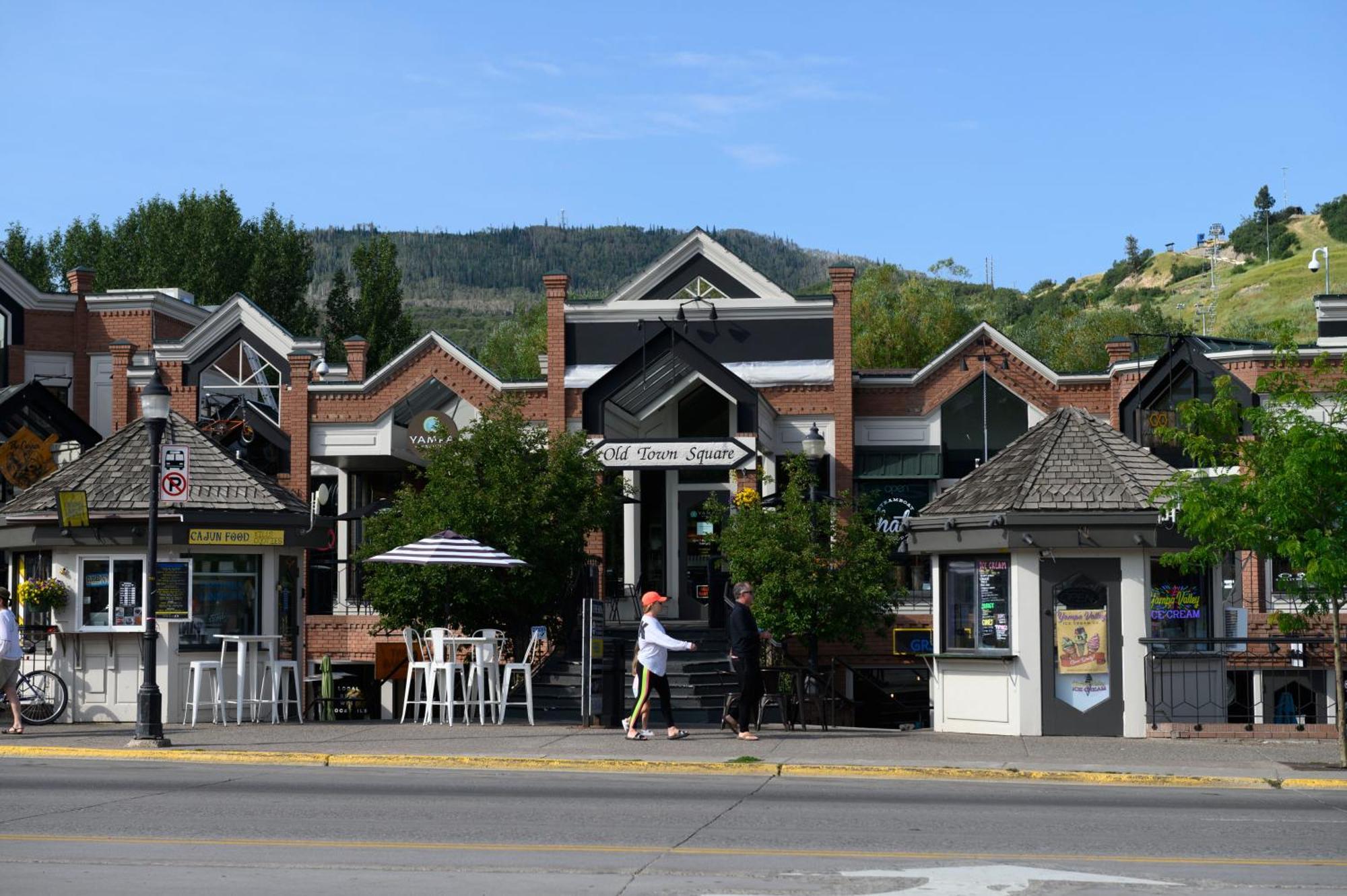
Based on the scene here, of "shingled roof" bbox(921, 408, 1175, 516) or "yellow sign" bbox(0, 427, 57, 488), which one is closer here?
"shingled roof" bbox(921, 408, 1175, 516)

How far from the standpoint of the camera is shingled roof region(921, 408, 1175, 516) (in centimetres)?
2134

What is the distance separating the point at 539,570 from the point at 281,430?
41.3 ft

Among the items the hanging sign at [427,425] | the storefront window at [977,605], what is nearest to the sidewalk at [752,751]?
the storefront window at [977,605]

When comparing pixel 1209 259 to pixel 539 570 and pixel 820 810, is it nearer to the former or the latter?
pixel 539 570

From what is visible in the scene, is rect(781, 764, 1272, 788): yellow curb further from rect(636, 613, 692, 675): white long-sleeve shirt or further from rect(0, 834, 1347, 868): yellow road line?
rect(0, 834, 1347, 868): yellow road line

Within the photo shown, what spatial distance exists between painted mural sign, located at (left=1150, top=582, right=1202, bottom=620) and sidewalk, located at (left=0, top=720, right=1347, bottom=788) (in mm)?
2181

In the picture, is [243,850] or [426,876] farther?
[243,850]

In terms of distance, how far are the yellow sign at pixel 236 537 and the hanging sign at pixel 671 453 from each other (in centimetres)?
647

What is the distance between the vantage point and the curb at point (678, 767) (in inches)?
642

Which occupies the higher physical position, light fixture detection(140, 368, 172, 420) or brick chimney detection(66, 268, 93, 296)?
brick chimney detection(66, 268, 93, 296)

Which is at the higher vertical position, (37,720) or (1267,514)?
(1267,514)

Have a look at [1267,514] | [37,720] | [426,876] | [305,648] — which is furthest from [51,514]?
[1267,514]

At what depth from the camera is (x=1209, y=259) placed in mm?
137125

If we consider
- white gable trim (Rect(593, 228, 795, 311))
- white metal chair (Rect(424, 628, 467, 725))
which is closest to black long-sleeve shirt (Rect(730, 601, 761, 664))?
white metal chair (Rect(424, 628, 467, 725))
